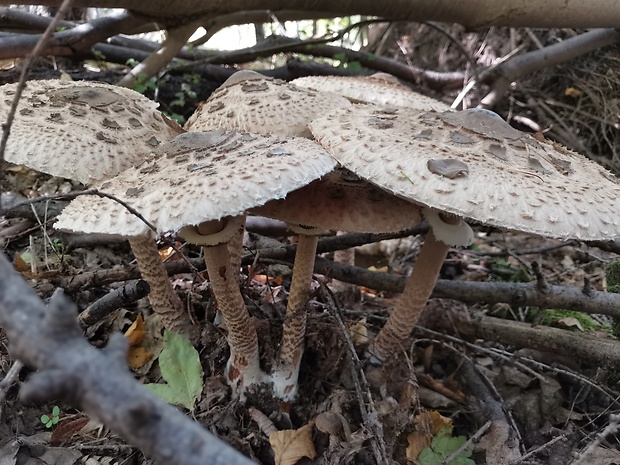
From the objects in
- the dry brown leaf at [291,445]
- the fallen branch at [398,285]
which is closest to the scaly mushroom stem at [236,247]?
the fallen branch at [398,285]

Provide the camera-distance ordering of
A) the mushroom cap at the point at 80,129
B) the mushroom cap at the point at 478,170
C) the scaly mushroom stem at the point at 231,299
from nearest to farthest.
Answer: the mushroom cap at the point at 478,170, the mushroom cap at the point at 80,129, the scaly mushroom stem at the point at 231,299

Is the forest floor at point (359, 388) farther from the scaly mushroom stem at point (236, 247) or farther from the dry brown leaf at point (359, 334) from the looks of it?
the scaly mushroom stem at point (236, 247)

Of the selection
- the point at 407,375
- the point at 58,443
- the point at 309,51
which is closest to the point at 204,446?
the point at 58,443

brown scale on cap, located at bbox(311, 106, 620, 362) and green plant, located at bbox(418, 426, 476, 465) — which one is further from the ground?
brown scale on cap, located at bbox(311, 106, 620, 362)

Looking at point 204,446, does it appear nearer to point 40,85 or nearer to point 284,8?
point 40,85

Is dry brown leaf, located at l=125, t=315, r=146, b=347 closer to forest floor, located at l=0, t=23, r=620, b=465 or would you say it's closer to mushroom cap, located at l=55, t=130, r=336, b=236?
forest floor, located at l=0, t=23, r=620, b=465

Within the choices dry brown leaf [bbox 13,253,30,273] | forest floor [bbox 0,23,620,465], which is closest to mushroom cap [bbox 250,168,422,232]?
forest floor [bbox 0,23,620,465]
